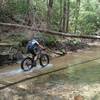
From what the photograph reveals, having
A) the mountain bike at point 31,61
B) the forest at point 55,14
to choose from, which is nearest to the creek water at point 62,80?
the mountain bike at point 31,61

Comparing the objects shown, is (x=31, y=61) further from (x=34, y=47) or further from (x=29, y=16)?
(x=29, y=16)

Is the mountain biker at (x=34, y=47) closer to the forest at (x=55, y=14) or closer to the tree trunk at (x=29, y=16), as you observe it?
the forest at (x=55, y=14)

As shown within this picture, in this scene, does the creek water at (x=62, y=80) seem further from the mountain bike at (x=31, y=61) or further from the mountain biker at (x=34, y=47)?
the mountain biker at (x=34, y=47)

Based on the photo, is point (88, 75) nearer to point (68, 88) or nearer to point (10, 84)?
point (68, 88)

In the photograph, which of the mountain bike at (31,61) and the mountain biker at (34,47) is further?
the mountain biker at (34,47)

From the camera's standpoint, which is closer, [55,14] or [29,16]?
[29,16]

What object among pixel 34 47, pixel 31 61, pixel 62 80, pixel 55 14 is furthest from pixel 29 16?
pixel 62 80

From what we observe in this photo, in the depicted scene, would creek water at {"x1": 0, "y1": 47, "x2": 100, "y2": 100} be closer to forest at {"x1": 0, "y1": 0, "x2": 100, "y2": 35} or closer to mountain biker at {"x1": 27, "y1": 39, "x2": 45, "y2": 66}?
mountain biker at {"x1": 27, "y1": 39, "x2": 45, "y2": 66}

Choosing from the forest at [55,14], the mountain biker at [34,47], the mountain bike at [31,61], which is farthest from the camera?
the forest at [55,14]

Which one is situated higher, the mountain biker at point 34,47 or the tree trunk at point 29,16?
the tree trunk at point 29,16

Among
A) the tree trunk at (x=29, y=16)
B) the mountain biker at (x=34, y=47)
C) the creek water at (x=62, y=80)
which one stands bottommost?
the creek water at (x=62, y=80)

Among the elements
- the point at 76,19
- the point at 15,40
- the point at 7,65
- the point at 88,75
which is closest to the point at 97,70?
the point at 88,75

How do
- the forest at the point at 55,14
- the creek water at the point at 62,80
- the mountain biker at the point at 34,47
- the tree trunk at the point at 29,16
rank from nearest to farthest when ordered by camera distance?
the creek water at the point at 62,80
the mountain biker at the point at 34,47
the forest at the point at 55,14
the tree trunk at the point at 29,16

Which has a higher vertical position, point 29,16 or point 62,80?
point 29,16
